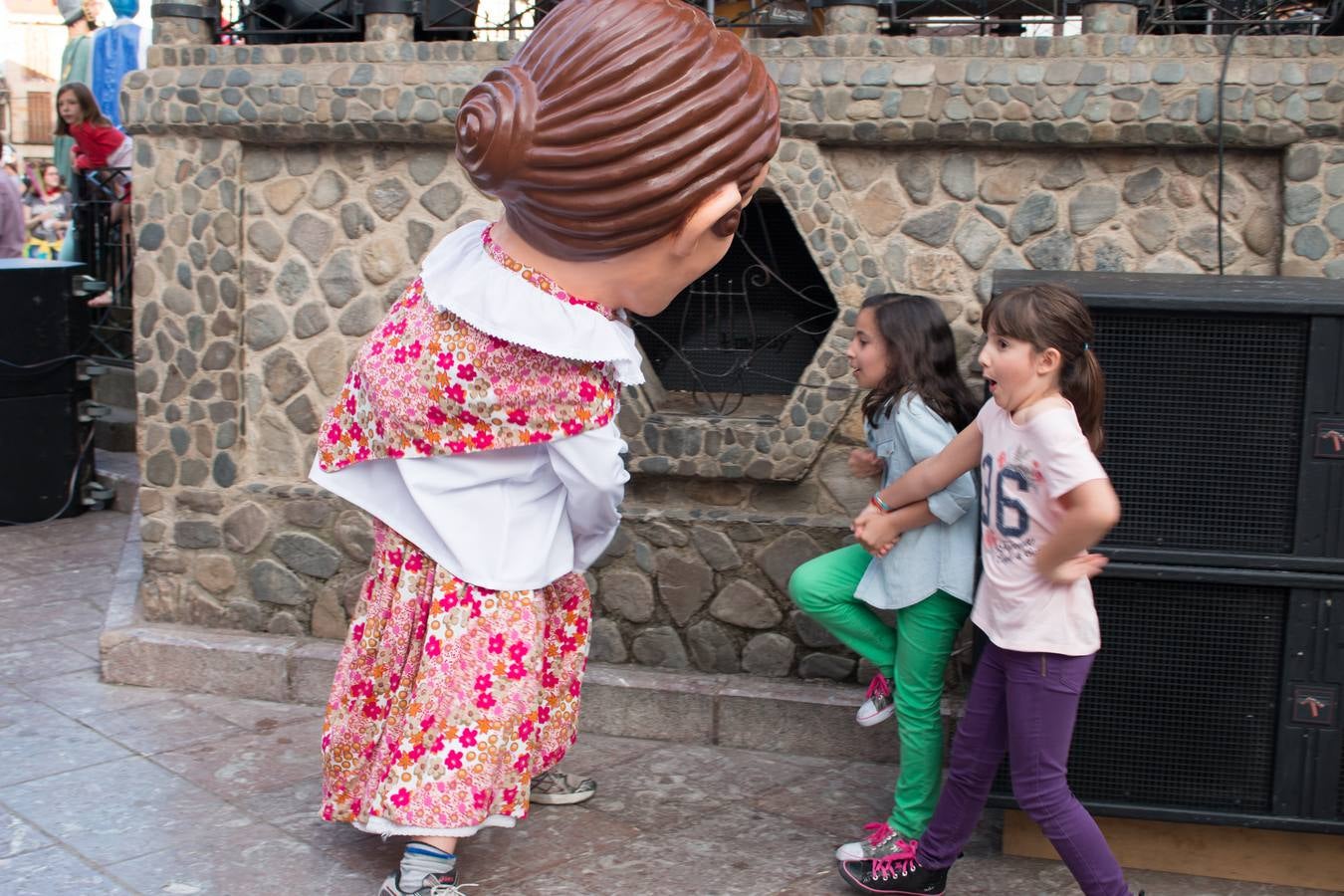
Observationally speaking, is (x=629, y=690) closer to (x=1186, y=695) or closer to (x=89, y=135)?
(x=1186, y=695)

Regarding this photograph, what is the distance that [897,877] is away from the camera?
349cm

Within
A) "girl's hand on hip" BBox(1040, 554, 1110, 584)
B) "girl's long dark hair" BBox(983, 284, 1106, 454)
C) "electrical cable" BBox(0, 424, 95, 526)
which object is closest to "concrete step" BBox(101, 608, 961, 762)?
"girl's hand on hip" BBox(1040, 554, 1110, 584)

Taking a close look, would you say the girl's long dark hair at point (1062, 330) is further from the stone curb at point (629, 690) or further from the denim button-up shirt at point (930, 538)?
the stone curb at point (629, 690)

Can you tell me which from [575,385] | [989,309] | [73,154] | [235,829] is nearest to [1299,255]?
[989,309]

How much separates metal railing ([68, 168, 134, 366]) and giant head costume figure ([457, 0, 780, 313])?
605 cm

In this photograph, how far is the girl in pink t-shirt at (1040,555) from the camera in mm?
3006

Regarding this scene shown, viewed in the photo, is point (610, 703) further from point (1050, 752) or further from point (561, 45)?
point (561, 45)

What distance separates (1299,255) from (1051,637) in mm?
1744

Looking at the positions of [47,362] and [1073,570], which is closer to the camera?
[1073,570]

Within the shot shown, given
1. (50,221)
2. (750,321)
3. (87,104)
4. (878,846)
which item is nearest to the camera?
(878,846)

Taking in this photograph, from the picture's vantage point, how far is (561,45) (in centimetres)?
312

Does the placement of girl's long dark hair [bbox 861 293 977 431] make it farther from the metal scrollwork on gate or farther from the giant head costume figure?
the metal scrollwork on gate

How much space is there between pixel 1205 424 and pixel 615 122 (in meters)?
1.51

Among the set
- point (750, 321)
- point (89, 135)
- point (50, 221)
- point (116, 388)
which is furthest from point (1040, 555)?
point (50, 221)
